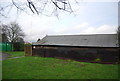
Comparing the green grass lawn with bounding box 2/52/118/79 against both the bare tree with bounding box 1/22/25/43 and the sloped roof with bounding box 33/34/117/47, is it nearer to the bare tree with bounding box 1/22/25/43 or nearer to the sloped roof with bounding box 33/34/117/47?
the sloped roof with bounding box 33/34/117/47

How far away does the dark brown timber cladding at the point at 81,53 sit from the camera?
12664 mm

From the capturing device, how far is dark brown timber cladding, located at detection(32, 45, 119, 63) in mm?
12664

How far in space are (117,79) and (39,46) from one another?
1370 centimetres

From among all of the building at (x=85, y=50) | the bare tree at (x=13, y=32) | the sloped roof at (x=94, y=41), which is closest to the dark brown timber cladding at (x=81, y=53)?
the building at (x=85, y=50)

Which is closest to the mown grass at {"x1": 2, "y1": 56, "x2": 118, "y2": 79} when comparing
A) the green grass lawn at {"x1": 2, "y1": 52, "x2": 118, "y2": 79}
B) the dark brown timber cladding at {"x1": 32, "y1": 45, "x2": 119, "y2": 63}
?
the green grass lawn at {"x1": 2, "y1": 52, "x2": 118, "y2": 79}

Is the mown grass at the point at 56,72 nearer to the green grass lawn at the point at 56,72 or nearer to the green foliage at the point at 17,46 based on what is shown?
the green grass lawn at the point at 56,72

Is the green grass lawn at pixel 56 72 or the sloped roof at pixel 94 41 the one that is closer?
the green grass lawn at pixel 56 72

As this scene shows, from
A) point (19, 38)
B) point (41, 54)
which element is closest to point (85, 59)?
point (41, 54)

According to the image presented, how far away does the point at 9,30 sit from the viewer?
27.0 m

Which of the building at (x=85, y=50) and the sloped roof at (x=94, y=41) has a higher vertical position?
the sloped roof at (x=94, y=41)

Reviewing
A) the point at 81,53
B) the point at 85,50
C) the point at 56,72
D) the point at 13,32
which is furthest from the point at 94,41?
the point at 13,32

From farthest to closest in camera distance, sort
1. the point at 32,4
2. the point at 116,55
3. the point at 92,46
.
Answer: the point at 92,46
the point at 116,55
the point at 32,4

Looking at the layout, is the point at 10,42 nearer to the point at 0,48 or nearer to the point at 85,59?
the point at 0,48

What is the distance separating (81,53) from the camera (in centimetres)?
1430
